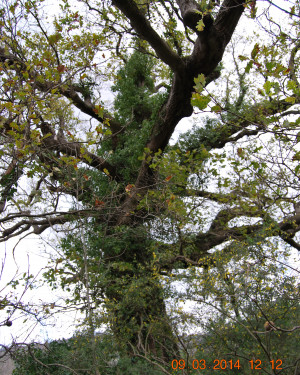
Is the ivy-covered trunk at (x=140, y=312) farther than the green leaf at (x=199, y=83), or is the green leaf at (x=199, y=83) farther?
the ivy-covered trunk at (x=140, y=312)

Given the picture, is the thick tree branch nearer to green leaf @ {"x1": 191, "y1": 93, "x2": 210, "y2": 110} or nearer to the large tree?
the large tree

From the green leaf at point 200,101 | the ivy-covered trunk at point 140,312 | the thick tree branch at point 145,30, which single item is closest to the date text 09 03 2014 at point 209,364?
the ivy-covered trunk at point 140,312

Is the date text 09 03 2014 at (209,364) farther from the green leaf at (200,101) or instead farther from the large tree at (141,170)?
the green leaf at (200,101)

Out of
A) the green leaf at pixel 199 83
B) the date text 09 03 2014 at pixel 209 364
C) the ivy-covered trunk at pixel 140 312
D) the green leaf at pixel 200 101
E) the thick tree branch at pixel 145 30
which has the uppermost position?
the thick tree branch at pixel 145 30

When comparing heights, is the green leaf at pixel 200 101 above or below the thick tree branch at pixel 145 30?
below

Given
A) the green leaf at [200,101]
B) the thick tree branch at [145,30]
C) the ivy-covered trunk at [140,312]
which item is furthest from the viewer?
the ivy-covered trunk at [140,312]

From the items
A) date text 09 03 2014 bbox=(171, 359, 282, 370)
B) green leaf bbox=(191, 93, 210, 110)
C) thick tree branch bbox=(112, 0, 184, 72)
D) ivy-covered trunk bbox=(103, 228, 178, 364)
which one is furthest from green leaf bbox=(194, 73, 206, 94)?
date text 09 03 2014 bbox=(171, 359, 282, 370)

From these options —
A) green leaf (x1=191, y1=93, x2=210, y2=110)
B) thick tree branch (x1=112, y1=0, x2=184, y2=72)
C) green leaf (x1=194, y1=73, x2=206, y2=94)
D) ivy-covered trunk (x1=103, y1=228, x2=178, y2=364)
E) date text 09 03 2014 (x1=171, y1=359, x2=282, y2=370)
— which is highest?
thick tree branch (x1=112, y1=0, x2=184, y2=72)

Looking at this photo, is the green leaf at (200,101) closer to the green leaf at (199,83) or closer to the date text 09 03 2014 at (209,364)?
the green leaf at (199,83)

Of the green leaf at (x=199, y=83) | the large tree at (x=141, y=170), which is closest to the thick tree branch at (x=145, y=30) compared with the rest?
the large tree at (x=141, y=170)

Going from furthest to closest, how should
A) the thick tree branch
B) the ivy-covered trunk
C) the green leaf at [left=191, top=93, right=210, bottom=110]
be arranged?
the ivy-covered trunk → the thick tree branch → the green leaf at [left=191, top=93, right=210, bottom=110]

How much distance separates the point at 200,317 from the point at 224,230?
8.75 feet

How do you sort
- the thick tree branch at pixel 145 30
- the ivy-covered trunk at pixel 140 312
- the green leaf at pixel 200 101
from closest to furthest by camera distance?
1. the green leaf at pixel 200 101
2. the thick tree branch at pixel 145 30
3. the ivy-covered trunk at pixel 140 312

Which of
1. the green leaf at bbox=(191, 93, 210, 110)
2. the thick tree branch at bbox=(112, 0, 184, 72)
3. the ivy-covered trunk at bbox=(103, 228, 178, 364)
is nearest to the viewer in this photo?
the green leaf at bbox=(191, 93, 210, 110)
